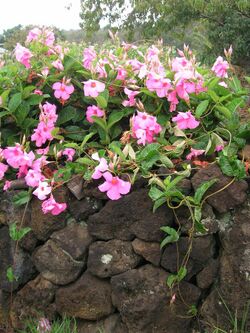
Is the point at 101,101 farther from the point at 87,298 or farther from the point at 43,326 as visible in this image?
the point at 43,326

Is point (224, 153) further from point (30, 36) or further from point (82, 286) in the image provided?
point (30, 36)

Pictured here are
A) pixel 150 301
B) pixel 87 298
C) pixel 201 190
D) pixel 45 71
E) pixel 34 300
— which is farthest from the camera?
pixel 45 71

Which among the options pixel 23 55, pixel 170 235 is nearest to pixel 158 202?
pixel 170 235

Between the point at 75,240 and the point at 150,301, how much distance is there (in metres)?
0.48

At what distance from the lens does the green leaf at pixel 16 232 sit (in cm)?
250

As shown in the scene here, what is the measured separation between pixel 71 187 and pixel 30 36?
3.85 feet

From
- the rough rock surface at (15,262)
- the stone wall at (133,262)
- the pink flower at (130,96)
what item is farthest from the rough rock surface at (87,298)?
the pink flower at (130,96)

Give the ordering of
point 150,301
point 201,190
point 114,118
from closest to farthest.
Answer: point 201,190 → point 150,301 → point 114,118

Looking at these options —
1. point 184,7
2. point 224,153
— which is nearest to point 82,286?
point 224,153

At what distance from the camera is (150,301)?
233 centimetres

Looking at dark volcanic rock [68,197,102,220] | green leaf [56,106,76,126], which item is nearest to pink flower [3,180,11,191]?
dark volcanic rock [68,197,102,220]

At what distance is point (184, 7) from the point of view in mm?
12039

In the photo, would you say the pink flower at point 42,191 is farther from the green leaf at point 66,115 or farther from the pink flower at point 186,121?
the pink flower at point 186,121

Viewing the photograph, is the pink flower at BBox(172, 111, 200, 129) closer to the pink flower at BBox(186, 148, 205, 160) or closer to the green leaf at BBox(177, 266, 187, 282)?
the pink flower at BBox(186, 148, 205, 160)
